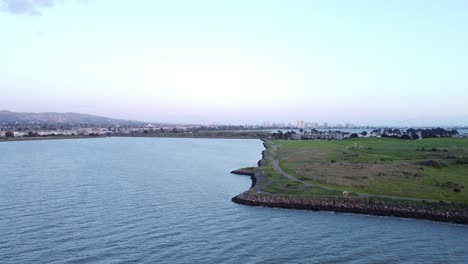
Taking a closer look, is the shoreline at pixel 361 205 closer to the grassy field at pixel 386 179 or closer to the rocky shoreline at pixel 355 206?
the rocky shoreline at pixel 355 206

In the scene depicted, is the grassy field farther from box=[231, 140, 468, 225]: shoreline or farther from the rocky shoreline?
the rocky shoreline

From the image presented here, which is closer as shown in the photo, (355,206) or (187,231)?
(187,231)

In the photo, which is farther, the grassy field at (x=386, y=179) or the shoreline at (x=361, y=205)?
the grassy field at (x=386, y=179)

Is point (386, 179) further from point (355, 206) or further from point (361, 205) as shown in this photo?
point (355, 206)

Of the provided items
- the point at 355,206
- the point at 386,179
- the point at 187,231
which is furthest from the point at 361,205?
the point at 187,231

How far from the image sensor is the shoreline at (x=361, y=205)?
102ft

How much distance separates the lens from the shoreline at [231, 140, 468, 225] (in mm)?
31000

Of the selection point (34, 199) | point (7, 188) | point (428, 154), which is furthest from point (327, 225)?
point (428, 154)

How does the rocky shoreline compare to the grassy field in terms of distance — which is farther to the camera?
the grassy field

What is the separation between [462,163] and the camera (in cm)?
5428

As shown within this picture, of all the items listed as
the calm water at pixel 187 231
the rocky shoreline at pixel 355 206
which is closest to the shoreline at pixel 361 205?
the rocky shoreline at pixel 355 206

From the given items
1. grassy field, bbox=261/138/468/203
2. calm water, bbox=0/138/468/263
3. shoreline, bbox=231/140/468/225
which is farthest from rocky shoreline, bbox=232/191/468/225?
grassy field, bbox=261/138/468/203

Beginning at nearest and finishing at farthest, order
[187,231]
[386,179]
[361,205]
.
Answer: [187,231], [361,205], [386,179]

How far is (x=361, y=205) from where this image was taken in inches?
1337
